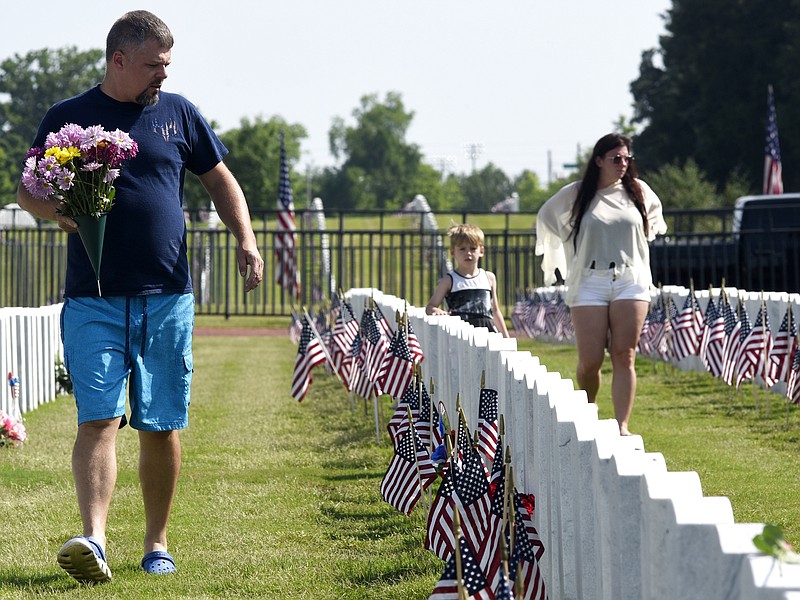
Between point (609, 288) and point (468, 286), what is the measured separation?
1598 millimetres

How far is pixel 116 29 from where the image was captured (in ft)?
17.0

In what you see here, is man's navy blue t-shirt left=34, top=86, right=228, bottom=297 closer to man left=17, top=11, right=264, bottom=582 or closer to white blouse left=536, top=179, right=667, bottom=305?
man left=17, top=11, right=264, bottom=582

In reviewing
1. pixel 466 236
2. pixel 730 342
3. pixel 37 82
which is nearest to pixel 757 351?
pixel 730 342

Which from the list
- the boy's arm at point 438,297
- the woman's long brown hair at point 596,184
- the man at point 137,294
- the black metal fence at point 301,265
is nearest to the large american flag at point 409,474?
the man at point 137,294

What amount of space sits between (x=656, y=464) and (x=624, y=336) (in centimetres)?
476

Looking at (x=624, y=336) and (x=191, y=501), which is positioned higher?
(x=624, y=336)

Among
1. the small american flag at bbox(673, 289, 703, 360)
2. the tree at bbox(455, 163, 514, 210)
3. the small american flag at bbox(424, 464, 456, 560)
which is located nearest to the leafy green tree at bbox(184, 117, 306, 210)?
the small american flag at bbox(673, 289, 703, 360)

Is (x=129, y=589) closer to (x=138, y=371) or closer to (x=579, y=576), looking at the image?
A: (x=138, y=371)

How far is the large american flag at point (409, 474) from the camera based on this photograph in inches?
236

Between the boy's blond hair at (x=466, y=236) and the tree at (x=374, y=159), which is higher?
the tree at (x=374, y=159)

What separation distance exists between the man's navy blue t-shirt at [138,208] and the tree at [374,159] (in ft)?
365

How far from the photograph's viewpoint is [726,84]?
49781mm

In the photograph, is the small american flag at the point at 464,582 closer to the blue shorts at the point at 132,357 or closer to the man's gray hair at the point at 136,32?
the blue shorts at the point at 132,357

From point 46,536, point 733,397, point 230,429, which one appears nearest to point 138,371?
point 46,536
